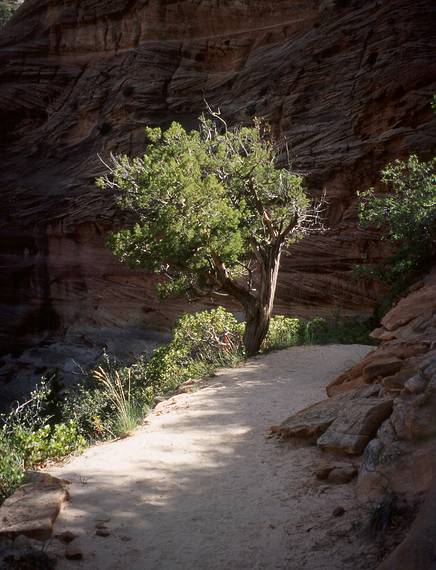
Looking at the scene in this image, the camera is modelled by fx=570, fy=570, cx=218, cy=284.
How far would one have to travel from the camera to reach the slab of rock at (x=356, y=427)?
3822 millimetres

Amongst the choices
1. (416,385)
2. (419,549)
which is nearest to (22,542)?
(419,549)

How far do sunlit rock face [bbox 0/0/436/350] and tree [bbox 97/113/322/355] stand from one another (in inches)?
229

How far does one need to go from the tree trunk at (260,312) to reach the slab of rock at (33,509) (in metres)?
5.58

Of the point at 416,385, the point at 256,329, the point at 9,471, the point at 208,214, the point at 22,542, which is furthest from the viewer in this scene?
the point at 256,329

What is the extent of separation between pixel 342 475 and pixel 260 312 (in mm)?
5800

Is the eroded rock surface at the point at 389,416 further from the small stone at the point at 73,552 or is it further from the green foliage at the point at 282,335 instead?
the green foliage at the point at 282,335

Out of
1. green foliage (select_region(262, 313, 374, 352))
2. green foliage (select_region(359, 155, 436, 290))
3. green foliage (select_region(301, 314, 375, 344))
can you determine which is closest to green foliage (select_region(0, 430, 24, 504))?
green foliage (select_region(262, 313, 374, 352))

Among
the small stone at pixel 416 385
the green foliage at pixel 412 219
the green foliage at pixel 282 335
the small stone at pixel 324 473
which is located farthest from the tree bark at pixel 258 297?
the small stone at pixel 416 385

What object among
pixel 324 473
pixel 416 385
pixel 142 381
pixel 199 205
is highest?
pixel 199 205

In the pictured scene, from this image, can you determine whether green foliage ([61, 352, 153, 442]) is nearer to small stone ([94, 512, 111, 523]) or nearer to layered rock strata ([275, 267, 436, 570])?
layered rock strata ([275, 267, 436, 570])

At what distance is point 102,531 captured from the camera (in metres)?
3.36

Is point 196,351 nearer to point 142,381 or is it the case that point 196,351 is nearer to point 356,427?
point 142,381

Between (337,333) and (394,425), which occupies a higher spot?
(394,425)

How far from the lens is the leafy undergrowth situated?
5129 millimetres
